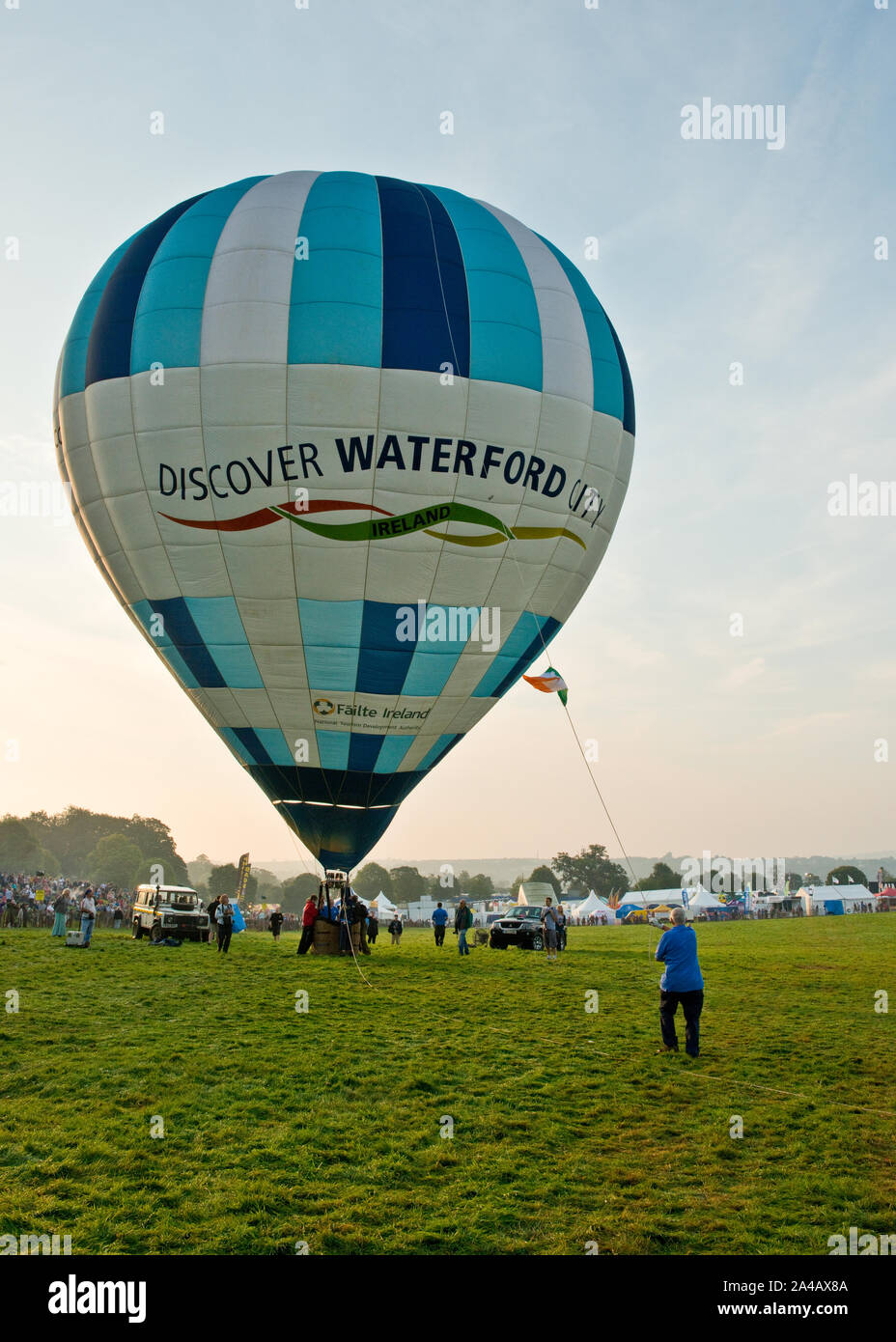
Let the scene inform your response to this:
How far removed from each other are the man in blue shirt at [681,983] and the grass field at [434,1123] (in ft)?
0.95

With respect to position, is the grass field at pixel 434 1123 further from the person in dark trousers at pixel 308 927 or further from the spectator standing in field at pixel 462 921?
the spectator standing in field at pixel 462 921

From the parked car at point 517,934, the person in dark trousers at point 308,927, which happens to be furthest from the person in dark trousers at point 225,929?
the parked car at point 517,934

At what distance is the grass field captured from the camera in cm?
526

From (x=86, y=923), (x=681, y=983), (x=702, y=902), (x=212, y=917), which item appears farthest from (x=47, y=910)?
(x=702, y=902)

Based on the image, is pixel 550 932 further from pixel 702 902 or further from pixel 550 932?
pixel 702 902

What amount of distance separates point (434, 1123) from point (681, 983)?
3534 millimetres

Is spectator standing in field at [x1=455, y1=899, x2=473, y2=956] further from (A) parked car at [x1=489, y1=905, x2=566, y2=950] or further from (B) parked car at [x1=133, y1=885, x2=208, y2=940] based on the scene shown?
(B) parked car at [x1=133, y1=885, x2=208, y2=940]

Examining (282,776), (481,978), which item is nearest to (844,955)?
(481,978)

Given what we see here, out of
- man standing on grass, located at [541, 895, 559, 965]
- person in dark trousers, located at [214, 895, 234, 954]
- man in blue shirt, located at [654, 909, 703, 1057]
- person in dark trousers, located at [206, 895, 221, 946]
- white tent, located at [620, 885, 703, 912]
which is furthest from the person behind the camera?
white tent, located at [620, 885, 703, 912]

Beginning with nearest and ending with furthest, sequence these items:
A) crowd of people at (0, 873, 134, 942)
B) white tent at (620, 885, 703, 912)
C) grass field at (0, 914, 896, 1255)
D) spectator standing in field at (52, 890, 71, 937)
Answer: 1. grass field at (0, 914, 896, 1255)
2. spectator standing in field at (52, 890, 71, 937)
3. crowd of people at (0, 873, 134, 942)
4. white tent at (620, 885, 703, 912)

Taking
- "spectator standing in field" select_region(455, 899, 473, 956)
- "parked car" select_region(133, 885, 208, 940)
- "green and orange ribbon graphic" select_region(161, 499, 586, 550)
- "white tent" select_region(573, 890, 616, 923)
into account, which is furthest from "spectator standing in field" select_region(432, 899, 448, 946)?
"white tent" select_region(573, 890, 616, 923)

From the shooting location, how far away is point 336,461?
15.4m

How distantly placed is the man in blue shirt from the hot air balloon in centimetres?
812
